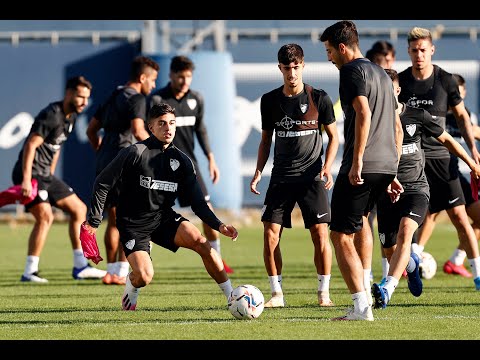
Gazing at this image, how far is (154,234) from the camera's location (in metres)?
9.91

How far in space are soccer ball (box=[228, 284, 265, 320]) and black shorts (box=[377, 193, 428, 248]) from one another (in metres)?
1.66

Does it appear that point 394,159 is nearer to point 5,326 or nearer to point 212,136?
point 5,326

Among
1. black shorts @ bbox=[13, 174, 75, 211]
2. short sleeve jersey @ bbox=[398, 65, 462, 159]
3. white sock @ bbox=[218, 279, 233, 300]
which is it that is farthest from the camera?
black shorts @ bbox=[13, 174, 75, 211]

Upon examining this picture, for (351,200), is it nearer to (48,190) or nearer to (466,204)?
(466,204)

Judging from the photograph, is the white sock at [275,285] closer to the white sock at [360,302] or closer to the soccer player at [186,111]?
the white sock at [360,302]

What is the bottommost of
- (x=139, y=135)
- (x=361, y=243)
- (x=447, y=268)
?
(x=447, y=268)

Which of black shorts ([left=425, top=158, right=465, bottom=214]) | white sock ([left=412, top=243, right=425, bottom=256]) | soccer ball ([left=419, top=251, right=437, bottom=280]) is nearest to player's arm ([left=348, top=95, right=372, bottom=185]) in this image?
white sock ([left=412, top=243, right=425, bottom=256])

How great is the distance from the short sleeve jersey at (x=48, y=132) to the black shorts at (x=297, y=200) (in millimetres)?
3653

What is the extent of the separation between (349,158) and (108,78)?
53.6ft

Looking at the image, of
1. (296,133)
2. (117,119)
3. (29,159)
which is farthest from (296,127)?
(29,159)

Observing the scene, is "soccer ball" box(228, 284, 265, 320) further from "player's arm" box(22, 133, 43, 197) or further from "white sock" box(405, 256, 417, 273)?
"player's arm" box(22, 133, 43, 197)

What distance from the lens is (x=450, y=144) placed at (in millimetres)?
10078

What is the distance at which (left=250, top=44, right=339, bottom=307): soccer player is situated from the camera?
33.6 feet
